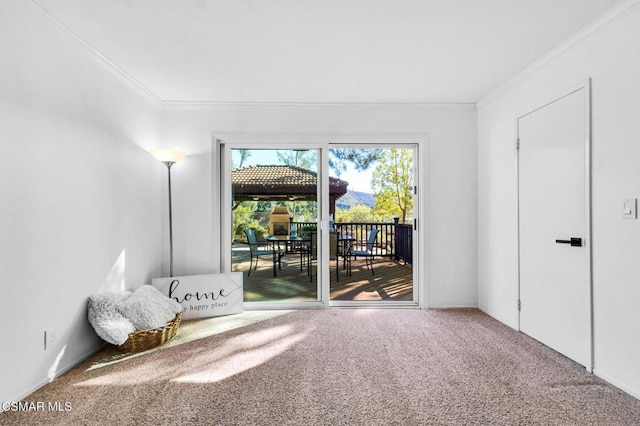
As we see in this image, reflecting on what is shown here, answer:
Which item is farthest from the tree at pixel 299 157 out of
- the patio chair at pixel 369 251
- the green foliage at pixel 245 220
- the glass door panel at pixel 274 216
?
the patio chair at pixel 369 251

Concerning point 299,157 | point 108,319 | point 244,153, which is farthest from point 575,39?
point 108,319

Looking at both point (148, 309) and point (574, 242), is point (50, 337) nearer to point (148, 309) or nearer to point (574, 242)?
point (148, 309)

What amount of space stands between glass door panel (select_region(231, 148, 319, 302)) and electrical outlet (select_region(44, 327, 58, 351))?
5.98 ft

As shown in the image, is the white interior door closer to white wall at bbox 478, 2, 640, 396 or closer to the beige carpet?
white wall at bbox 478, 2, 640, 396

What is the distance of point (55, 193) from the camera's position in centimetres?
216

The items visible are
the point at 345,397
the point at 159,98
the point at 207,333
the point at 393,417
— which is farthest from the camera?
the point at 159,98

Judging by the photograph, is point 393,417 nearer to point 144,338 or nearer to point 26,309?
point 144,338

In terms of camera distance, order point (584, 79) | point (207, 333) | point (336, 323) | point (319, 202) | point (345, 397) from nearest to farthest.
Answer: point (345, 397)
point (584, 79)
point (207, 333)
point (336, 323)
point (319, 202)

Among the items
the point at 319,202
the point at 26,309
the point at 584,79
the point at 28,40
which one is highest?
the point at 28,40

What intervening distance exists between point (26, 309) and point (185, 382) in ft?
3.47

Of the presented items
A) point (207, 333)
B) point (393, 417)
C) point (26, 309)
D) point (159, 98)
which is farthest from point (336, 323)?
point (159, 98)

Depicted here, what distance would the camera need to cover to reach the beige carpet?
5.75 ft

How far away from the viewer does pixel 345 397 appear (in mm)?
1924

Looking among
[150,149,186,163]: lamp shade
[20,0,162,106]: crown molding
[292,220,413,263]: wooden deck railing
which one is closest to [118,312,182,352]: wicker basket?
[150,149,186,163]: lamp shade
